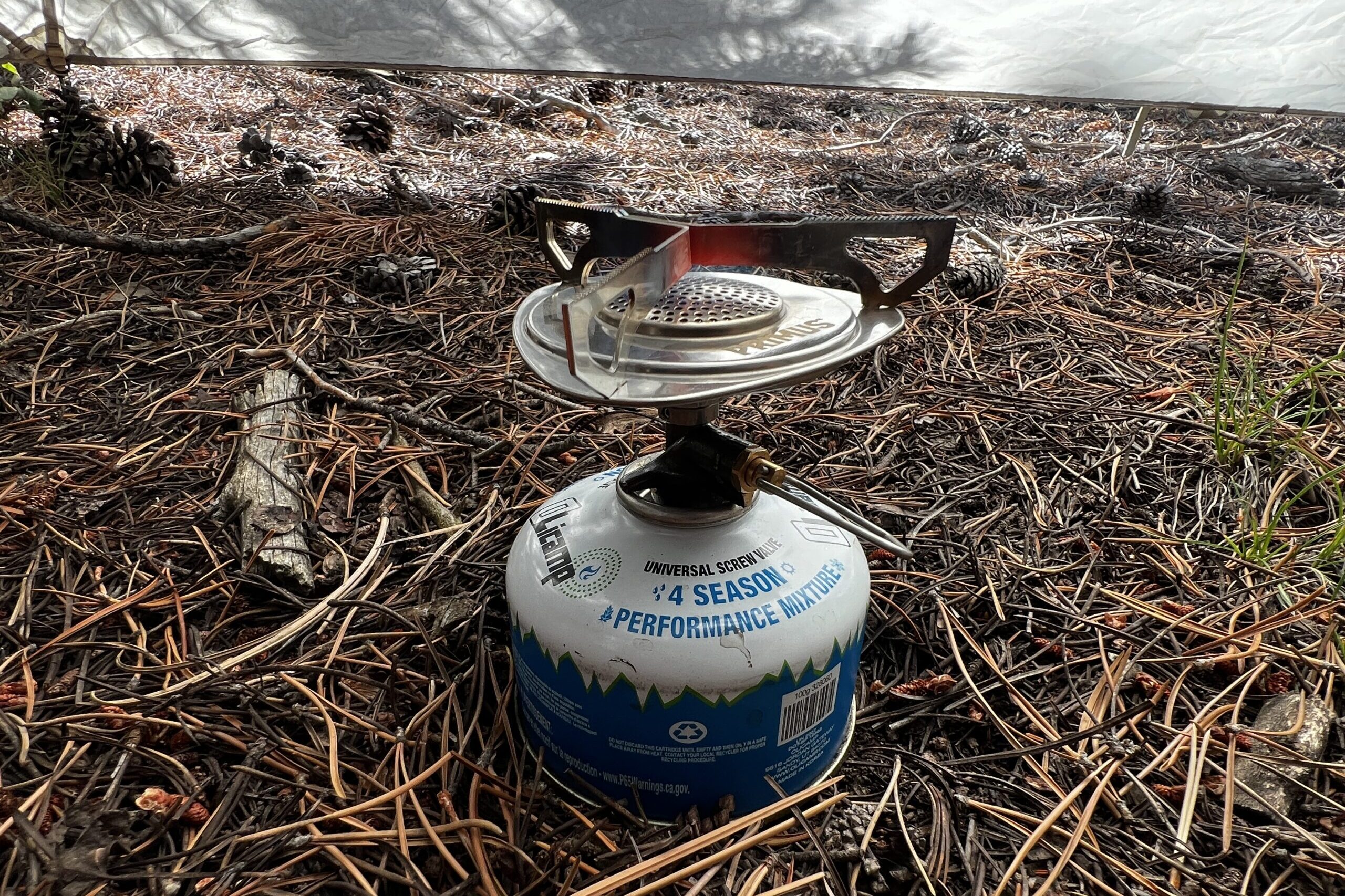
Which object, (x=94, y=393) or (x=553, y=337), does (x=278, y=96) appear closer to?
(x=94, y=393)

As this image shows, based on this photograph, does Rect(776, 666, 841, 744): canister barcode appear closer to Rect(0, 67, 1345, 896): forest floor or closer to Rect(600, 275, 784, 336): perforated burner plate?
Rect(0, 67, 1345, 896): forest floor

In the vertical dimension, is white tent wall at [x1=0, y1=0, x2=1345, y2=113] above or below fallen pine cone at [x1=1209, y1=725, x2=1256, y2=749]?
above

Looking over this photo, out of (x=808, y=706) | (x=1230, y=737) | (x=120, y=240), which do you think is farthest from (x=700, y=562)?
(x=120, y=240)

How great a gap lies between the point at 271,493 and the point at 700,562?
2.91 feet

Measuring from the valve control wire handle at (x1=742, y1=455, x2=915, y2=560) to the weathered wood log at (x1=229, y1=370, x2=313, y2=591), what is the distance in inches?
30.8

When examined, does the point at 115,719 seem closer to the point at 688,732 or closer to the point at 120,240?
the point at 688,732

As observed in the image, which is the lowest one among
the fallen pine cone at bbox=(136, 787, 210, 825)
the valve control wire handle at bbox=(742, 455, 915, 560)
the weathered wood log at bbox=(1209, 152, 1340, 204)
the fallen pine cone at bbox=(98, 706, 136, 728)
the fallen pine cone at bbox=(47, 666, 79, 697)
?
the fallen pine cone at bbox=(136, 787, 210, 825)

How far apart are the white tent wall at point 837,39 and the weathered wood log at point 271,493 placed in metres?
1.76

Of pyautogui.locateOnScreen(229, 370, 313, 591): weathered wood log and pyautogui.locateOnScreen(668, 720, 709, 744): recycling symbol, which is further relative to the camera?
pyautogui.locateOnScreen(229, 370, 313, 591): weathered wood log

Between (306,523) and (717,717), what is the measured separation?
2.82ft

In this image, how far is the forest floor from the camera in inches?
38.1

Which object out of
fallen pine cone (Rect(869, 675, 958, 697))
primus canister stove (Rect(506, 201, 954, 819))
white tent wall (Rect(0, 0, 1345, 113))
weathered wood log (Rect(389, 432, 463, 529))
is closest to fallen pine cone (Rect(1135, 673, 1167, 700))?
fallen pine cone (Rect(869, 675, 958, 697))

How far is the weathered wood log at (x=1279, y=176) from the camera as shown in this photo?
350 cm

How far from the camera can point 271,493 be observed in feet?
4.73
